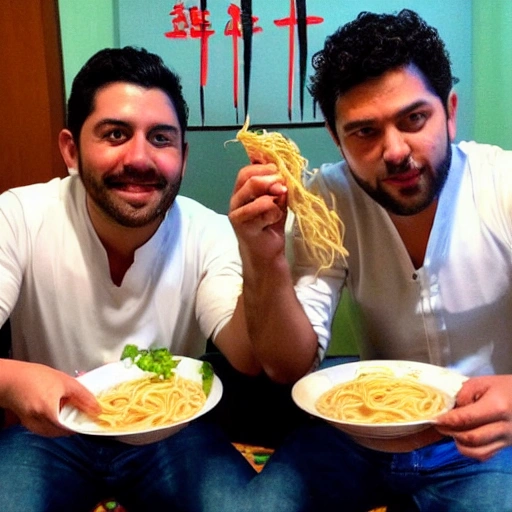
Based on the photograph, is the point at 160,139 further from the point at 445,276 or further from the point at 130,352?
the point at 445,276

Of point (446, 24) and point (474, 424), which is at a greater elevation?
point (446, 24)

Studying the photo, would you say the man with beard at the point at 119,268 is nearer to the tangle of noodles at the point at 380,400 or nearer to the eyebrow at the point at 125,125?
the eyebrow at the point at 125,125

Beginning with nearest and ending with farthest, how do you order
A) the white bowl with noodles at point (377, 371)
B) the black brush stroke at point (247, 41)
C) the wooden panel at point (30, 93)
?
the white bowl with noodles at point (377, 371) → the black brush stroke at point (247, 41) → the wooden panel at point (30, 93)

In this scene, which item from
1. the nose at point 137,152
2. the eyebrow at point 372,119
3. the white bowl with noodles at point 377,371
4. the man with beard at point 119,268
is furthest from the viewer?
the nose at point 137,152

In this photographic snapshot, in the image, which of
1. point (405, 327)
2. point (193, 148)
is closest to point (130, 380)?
point (405, 327)

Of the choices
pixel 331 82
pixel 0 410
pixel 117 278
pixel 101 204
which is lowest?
pixel 0 410

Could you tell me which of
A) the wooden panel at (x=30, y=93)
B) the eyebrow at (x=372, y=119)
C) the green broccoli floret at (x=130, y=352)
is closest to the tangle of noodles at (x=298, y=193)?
the eyebrow at (x=372, y=119)

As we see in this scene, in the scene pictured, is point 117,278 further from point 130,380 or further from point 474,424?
point 474,424
